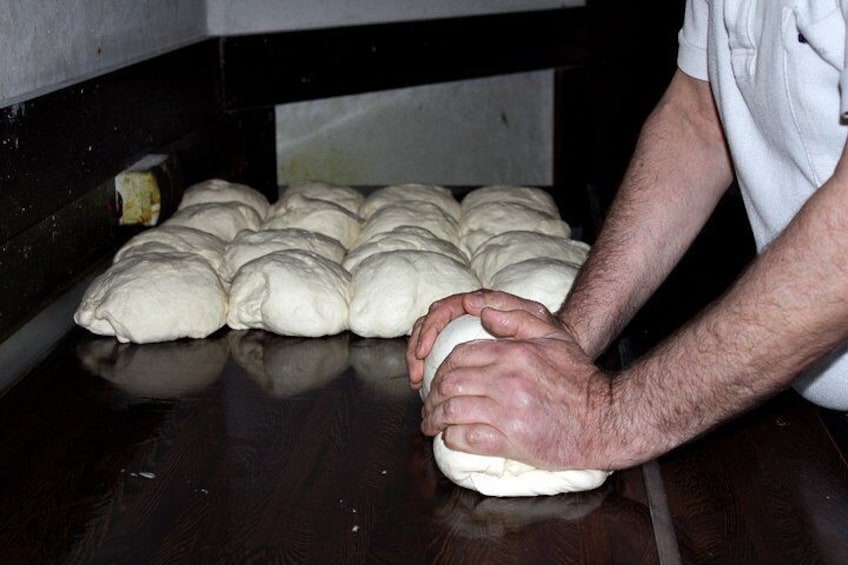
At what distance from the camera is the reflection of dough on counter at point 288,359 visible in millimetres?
2246

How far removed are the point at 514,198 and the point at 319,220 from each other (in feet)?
2.16

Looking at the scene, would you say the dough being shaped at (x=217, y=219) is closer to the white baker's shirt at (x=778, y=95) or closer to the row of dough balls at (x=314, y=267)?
the row of dough balls at (x=314, y=267)

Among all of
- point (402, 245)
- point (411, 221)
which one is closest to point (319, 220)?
point (411, 221)

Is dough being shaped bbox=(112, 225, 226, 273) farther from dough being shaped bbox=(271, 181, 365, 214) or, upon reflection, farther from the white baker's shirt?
the white baker's shirt

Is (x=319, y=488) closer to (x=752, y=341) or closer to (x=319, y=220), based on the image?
(x=752, y=341)

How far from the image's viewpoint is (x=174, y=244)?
2.80m

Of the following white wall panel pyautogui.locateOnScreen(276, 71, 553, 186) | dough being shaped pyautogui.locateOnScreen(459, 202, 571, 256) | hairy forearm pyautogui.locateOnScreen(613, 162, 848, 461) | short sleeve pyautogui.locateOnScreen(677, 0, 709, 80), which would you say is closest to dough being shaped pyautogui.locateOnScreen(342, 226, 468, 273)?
dough being shaped pyautogui.locateOnScreen(459, 202, 571, 256)

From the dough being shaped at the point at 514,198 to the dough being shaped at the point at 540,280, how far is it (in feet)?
2.29

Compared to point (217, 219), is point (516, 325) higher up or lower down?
higher up

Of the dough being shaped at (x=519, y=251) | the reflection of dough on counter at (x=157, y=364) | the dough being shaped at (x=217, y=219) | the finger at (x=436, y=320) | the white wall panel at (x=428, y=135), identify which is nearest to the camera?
the finger at (x=436, y=320)

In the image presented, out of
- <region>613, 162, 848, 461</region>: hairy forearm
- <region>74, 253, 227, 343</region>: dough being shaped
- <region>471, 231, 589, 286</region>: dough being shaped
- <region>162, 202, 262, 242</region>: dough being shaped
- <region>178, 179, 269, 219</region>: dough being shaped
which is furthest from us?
<region>178, 179, 269, 219</region>: dough being shaped

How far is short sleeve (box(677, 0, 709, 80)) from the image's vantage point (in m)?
2.10

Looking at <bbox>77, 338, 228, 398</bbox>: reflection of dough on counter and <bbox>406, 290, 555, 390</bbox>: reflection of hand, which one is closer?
<bbox>406, 290, 555, 390</bbox>: reflection of hand

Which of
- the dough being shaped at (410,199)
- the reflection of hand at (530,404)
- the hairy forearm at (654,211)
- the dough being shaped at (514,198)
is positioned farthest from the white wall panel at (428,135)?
the reflection of hand at (530,404)
